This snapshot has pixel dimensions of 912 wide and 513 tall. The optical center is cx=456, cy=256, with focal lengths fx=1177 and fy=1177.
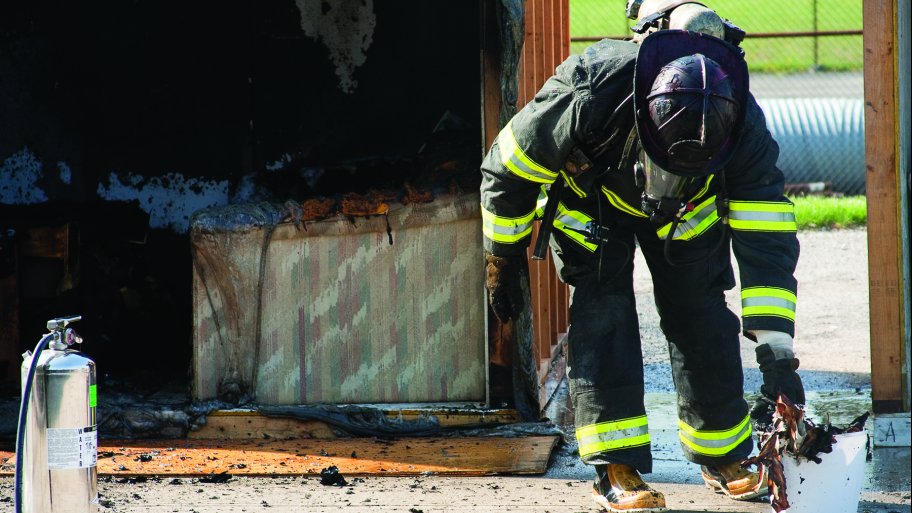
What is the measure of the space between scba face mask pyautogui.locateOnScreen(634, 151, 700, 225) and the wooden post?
58.3 inches

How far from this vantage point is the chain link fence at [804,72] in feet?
44.1

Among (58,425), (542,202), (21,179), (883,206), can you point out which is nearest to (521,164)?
(542,202)

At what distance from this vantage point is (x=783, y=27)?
25.7m

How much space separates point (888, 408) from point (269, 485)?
267 centimetres

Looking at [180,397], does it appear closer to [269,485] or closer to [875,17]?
[269,485]

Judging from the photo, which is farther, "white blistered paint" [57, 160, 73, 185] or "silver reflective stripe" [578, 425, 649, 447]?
"white blistered paint" [57, 160, 73, 185]

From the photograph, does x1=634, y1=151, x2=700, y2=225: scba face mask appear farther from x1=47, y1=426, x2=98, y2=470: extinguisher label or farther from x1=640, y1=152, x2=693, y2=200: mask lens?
x1=47, y1=426, x2=98, y2=470: extinguisher label

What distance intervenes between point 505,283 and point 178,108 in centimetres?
309

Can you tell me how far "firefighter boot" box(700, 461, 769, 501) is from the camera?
14.1ft

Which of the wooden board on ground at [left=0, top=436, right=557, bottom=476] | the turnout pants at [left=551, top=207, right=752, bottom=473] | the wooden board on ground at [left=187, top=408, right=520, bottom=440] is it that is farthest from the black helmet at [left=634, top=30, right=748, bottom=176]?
the wooden board on ground at [left=187, top=408, right=520, bottom=440]

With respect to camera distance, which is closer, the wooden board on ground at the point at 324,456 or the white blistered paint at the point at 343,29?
the wooden board on ground at the point at 324,456

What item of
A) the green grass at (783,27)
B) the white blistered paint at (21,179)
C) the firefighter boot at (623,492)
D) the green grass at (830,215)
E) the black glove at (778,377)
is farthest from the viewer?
the green grass at (783,27)

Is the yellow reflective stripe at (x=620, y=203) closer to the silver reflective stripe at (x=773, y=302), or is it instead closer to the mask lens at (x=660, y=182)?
the mask lens at (x=660, y=182)

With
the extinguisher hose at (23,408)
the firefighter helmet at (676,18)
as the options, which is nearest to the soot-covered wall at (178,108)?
the firefighter helmet at (676,18)
